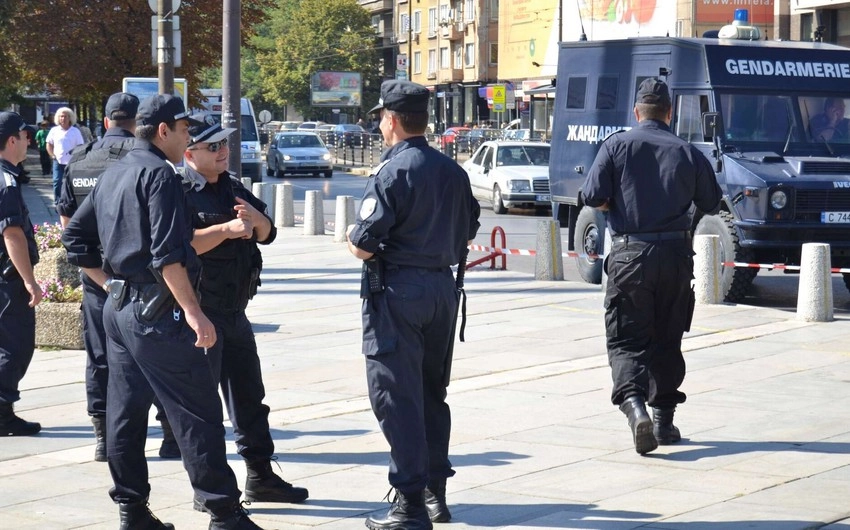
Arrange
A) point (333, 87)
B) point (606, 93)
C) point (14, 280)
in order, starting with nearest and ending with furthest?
1. point (14, 280)
2. point (606, 93)
3. point (333, 87)

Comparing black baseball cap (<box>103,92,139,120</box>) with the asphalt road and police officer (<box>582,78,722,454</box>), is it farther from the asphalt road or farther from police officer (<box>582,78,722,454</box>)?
the asphalt road

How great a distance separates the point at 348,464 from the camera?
23.0 ft

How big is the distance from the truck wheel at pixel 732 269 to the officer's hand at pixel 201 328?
30.1 feet

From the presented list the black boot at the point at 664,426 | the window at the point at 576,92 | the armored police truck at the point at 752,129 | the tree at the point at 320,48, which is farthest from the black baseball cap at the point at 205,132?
the tree at the point at 320,48

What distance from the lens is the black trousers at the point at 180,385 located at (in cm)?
533

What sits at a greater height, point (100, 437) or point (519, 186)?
point (519, 186)

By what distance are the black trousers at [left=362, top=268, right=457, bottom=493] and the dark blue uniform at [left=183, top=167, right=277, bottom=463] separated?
775 mm

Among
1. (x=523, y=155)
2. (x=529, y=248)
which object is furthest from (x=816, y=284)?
(x=523, y=155)

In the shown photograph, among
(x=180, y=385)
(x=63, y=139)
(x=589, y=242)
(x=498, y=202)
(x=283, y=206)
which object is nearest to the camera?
(x=180, y=385)

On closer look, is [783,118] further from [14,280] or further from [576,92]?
[14,280]

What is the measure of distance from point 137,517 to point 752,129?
1042cm

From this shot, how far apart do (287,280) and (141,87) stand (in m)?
6.03

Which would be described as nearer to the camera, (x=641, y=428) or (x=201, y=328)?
(x=201, y=328)

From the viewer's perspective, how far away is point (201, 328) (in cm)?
524
